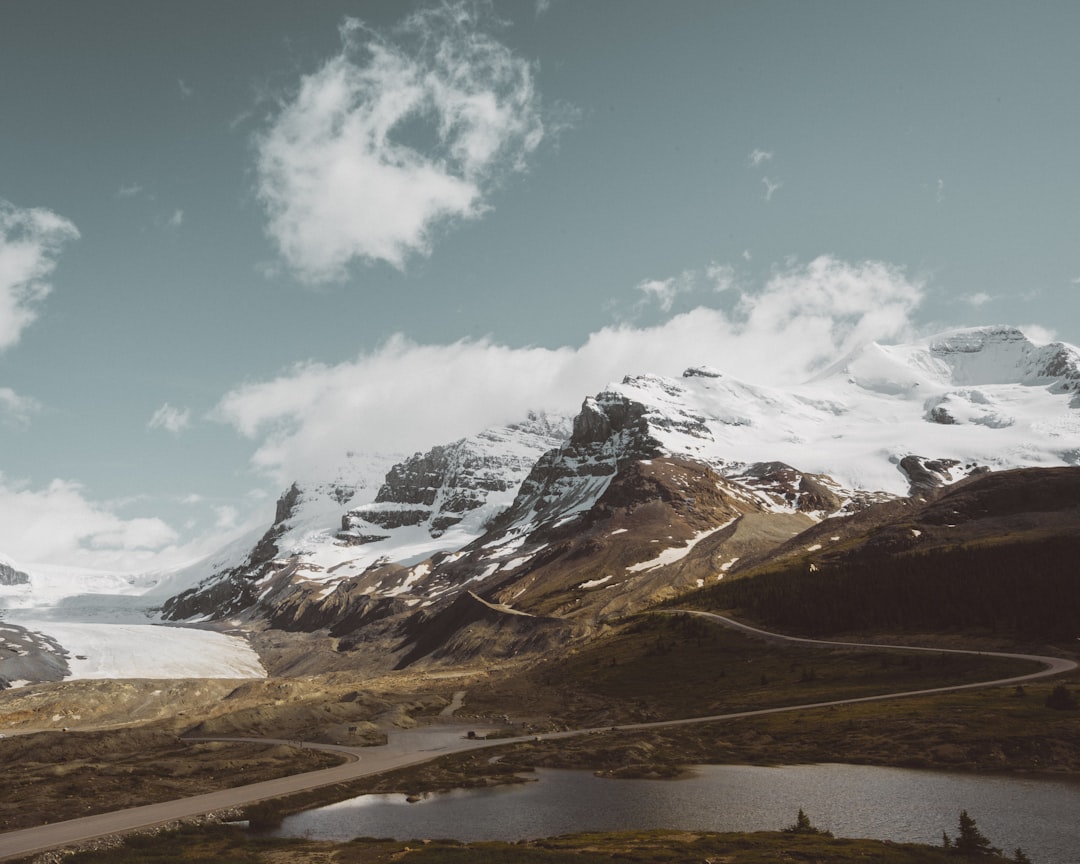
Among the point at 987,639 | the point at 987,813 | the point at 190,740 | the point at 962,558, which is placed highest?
the point at 962,558

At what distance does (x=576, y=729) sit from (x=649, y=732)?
1527 cm

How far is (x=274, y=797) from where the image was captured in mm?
74375

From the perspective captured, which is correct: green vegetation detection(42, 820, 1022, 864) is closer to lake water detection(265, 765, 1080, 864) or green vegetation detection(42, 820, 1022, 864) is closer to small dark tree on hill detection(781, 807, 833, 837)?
small dark tree on hill detection(781, 807, 833, 837)

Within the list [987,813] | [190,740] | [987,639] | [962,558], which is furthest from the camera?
[962,558]

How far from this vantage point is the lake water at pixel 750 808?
53.0 meters

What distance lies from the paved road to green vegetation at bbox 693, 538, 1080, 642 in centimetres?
1579

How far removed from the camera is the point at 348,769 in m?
90.2

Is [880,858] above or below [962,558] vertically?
below

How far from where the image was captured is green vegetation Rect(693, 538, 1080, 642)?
13662cm

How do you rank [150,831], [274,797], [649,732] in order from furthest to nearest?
[649,732] → [274,797] → [150,831]

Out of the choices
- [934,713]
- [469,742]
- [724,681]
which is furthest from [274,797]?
[724,681]

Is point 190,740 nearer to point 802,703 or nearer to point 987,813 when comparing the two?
A: point 802,703

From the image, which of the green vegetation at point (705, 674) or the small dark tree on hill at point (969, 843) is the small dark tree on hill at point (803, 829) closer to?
the small dark tree on hill at point (969, 843)

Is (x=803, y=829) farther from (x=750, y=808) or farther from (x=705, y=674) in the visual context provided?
(x=705, y=674)
